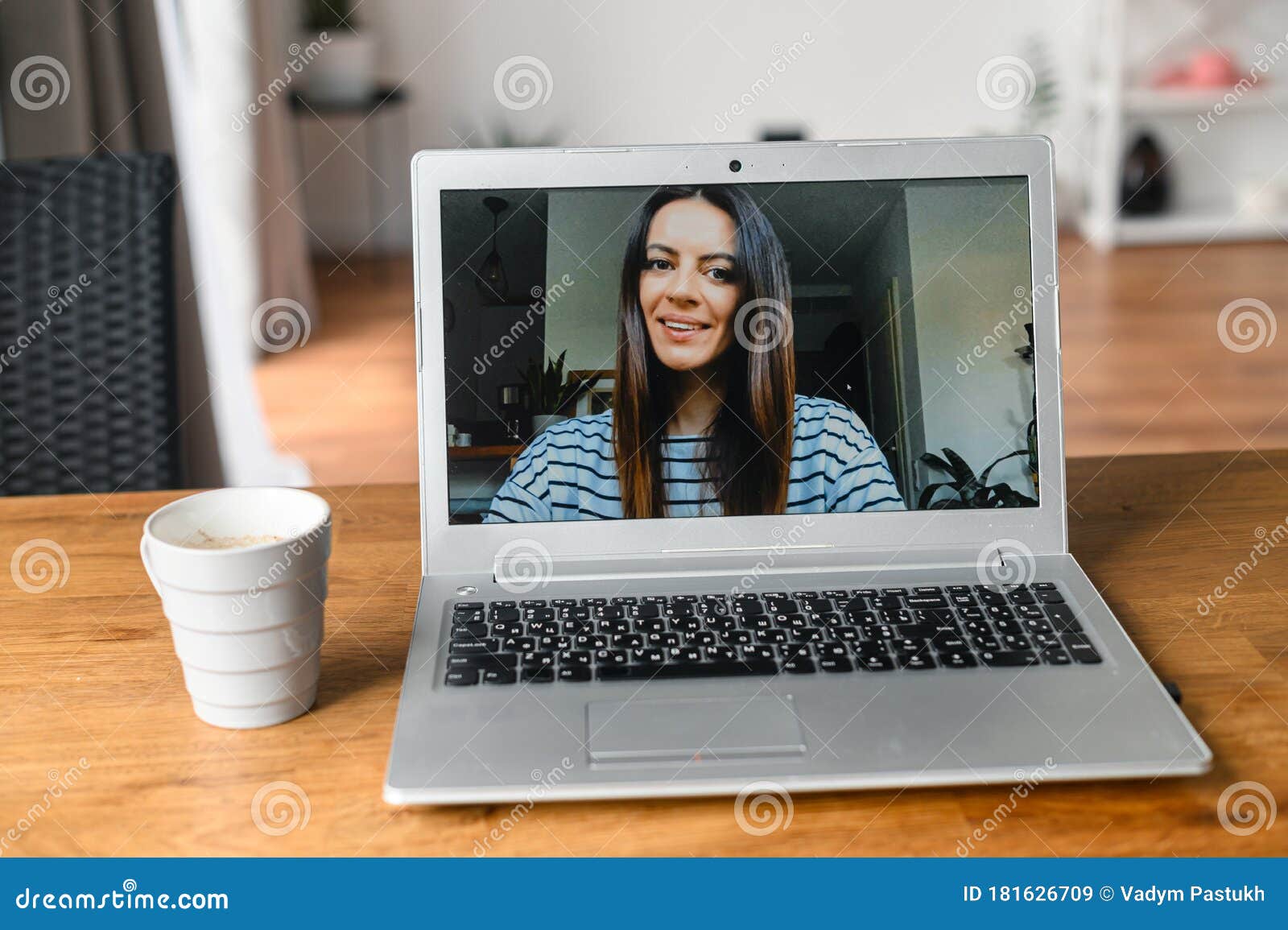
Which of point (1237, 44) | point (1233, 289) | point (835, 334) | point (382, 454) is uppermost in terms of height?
point (1237, 44)

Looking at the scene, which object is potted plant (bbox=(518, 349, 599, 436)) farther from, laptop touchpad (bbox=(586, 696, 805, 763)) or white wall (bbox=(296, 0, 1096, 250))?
white wall (bbox=(296, 0, 1096, 250))

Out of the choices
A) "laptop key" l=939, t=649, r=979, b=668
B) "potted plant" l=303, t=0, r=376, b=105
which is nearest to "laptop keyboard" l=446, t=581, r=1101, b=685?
"laptop key" l=939, t=649, r=979, b=668

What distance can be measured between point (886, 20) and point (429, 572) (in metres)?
4.01

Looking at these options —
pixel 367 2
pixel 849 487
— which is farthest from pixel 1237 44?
pixel 849 487

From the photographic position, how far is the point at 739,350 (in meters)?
0.87

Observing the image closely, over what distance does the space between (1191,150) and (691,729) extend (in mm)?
4728

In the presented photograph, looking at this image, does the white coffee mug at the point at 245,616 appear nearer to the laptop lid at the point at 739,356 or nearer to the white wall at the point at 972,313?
the laptop lid at the point at 739,356

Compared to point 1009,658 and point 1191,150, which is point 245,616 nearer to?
point 1009,658

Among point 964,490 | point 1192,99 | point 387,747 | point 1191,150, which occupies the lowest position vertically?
→ point 387,747

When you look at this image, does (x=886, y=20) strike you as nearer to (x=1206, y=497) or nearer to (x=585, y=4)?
(x=585, y=4)

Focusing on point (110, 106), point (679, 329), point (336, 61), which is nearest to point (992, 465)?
point (679, 329)

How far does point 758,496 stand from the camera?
0.88 meters

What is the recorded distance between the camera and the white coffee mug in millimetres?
667

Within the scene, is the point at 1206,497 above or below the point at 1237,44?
below
